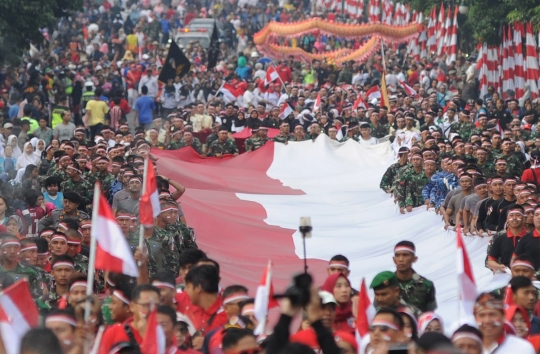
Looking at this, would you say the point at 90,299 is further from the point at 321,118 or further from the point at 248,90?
the point at 248,90

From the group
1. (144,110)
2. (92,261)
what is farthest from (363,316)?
(144,110)

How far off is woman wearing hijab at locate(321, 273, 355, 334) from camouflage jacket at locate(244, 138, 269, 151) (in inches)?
668

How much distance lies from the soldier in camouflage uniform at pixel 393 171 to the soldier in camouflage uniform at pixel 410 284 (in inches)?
420

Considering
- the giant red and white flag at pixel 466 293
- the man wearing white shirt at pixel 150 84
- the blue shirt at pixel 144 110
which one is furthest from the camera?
the man wearing white shirt at pixel 150 84

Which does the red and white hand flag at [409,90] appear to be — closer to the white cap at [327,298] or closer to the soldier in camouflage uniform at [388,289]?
the soldier in camouflage uniform at [388,289]

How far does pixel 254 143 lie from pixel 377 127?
2737 mm

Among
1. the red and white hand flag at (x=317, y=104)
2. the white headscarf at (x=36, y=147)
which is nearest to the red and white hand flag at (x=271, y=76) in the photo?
the red and white hand flag at (x=317, y=104)

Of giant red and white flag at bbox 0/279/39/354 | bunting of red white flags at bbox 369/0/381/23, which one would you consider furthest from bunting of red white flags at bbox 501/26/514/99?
giant red and white flag at bbox 0/279/39/354

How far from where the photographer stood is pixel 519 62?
108ft

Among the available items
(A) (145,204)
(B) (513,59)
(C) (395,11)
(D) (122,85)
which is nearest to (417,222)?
(A) (145,204)

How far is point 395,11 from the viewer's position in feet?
162

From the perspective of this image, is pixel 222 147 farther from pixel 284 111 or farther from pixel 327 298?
pixel 327 298

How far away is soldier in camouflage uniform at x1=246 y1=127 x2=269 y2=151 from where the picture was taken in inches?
1116

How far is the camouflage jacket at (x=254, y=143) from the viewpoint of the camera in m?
28.3
